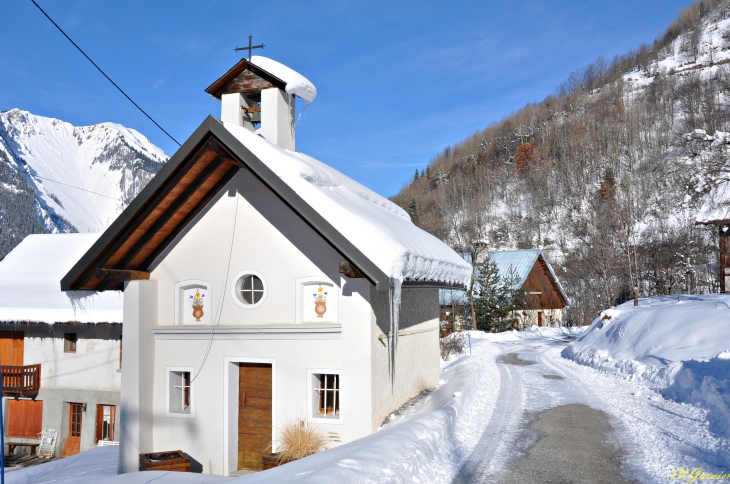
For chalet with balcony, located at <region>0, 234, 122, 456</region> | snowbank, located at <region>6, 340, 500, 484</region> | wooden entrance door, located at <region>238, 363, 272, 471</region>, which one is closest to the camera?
snowbank, located at <region>6, 340, 500, 484</region>

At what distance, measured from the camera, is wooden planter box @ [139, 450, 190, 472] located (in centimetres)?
986

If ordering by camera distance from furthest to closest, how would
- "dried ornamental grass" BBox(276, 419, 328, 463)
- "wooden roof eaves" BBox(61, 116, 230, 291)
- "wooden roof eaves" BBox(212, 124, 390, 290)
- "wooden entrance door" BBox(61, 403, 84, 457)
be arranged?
1. "wooden entrance door" BBox(61, 403, 84, 457)
2. "wooden roof eaves" BBox(61, 116, 230, 291)
3. "dried ornamental grass" BBox(276, 419, 328, 463)
4. "wooden roof eaves" BBox(212, 124, 390, 290)

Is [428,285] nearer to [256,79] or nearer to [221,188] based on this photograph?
[221,188]

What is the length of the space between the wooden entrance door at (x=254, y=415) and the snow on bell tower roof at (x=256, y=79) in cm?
629

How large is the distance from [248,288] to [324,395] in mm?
2658

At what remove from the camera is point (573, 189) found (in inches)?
3083

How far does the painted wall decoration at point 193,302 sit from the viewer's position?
1109 centimetres

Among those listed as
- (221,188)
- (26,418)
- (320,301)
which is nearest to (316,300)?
(320,301)

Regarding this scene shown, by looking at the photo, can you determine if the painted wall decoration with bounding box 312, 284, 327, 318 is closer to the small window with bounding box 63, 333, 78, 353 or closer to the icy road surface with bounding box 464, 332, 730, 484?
the icy road surface with bounding box 464, 332, 730, 484

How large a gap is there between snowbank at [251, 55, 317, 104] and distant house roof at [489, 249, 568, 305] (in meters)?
29.6

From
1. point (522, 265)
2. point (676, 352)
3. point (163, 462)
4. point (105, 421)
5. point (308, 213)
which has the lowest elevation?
point (105, 421)

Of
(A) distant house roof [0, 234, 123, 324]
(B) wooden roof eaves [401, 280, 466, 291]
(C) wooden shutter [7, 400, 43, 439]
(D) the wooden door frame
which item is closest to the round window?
(D) the wooden door frame

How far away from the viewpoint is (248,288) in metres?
10.9

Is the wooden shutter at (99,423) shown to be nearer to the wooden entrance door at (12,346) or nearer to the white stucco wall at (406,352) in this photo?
the wooden entrance door at (12,346)
